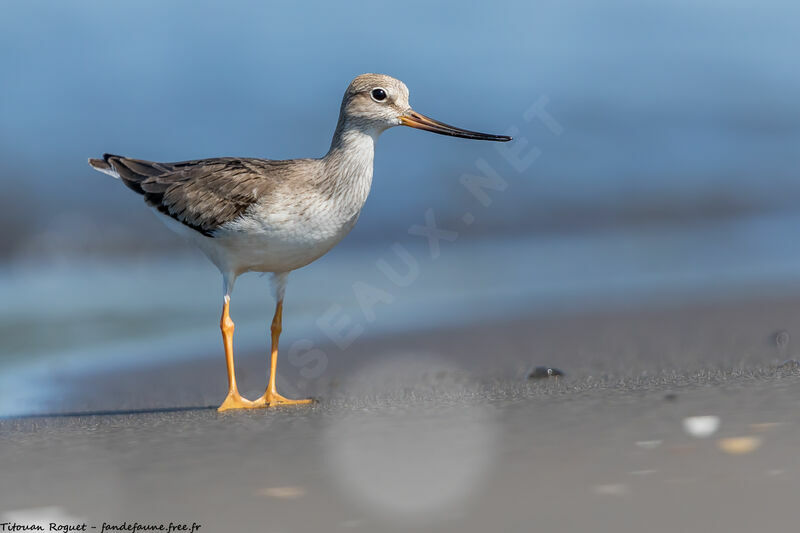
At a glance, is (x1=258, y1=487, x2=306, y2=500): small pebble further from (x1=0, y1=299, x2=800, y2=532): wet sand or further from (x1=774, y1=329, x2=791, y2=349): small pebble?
(x1=774, y1=329, x2=791, y2=349): small pebble

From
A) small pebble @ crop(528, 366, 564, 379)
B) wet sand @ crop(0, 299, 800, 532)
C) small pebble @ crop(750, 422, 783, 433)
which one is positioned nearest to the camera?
wet sand @ crop(0, 299, 800, 532)

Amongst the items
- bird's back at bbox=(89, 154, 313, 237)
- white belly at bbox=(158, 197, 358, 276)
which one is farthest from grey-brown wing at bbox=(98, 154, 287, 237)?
white belly at bbox=(158, 197, 358, 276)

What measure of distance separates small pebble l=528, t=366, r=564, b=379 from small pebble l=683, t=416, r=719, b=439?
6.53 ft

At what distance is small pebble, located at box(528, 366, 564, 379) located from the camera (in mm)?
5930

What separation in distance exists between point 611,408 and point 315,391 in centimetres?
252

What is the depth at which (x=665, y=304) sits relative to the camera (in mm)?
8547

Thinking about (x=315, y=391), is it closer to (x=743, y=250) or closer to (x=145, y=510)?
(x=145, y=510)

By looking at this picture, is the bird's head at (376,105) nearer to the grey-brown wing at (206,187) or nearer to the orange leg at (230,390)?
the grey-brown wing at (206,187)

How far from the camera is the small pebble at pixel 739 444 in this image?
3432 millimetres

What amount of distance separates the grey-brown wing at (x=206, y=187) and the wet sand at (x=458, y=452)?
1.21m

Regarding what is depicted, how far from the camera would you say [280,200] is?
19.7 ft

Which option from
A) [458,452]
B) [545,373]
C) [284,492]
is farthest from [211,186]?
[284,492]

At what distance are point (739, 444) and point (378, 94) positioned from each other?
3709mm

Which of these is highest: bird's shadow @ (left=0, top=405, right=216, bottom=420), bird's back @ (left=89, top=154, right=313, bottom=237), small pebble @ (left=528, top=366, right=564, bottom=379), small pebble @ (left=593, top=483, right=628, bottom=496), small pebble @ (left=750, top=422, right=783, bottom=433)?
bird's back @ (left=89, top=154, right=313, bottom=237)
